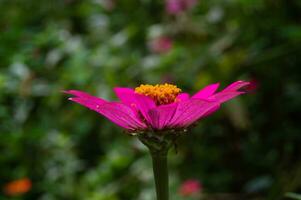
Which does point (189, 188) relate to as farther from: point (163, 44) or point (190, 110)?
point (190, 110)

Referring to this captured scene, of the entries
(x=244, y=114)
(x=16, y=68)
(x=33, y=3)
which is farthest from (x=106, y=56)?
(x=33, y=3)

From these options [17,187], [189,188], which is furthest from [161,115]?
[17,187]

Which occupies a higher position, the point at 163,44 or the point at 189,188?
the point at 163,44

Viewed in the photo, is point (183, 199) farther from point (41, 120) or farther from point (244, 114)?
point (41, 120)

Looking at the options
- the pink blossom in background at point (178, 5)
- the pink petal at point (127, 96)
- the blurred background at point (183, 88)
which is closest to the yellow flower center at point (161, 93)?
the pink petal at point (127, 96)

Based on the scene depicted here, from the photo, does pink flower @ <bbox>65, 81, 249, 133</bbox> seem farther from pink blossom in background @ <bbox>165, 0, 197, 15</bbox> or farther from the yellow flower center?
pink blossom in background @ <bbox>165, 0, 197, 15</bbox>

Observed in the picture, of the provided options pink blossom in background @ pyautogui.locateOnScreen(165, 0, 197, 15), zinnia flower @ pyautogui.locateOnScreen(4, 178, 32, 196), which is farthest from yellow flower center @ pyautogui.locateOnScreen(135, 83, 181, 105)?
pink blossom in background @ pyautogui.locateOnScreen(165, 0, 197, 15)

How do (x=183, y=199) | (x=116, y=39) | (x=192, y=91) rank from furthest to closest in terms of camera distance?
(x=116, y=39)
(x=192, y=91)
(x=183, y=199)

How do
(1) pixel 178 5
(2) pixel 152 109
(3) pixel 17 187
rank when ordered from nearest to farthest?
1. (2) pixel 152 109
2. (3) pixel 17 187
3. (1) pixel 178 5
